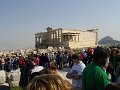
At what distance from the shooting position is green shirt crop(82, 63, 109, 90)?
5089 millimetres

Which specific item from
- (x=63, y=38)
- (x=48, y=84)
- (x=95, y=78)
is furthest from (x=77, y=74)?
(x=63, y=38)

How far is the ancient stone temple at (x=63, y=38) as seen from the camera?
119938mm

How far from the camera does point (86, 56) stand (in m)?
23.5

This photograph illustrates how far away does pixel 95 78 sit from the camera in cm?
518

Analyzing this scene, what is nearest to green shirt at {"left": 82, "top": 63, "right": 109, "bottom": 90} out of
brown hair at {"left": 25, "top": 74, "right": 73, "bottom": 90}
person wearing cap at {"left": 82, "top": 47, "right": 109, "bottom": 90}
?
person wearing cap at {"left": 82, "top": 47, "right": 109, "bottom": 90}

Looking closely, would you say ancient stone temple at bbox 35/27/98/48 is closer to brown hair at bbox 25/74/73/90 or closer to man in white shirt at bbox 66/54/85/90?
man in white shirt at bbox 66/54/85/90

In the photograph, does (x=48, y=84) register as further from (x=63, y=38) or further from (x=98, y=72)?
(x=63, y=38)

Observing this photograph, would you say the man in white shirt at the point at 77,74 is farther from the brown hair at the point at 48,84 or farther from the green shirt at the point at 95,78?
the brown hair at the point at 48,84

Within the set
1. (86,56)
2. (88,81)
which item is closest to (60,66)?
(86,56)

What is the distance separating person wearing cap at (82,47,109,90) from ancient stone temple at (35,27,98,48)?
10835cm

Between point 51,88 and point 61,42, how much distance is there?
11664 cm

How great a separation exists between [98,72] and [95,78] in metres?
0.10

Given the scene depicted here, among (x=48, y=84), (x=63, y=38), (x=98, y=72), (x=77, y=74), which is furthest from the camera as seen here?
(x=63, y=38)

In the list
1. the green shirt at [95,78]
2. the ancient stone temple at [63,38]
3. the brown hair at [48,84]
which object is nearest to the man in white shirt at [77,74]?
the green shirt at [95,78]
